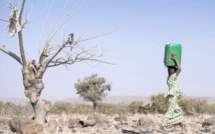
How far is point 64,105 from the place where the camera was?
54344mm

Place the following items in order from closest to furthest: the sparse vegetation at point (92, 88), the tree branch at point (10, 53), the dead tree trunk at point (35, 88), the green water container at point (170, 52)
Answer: the green water container at point (170, 52)
the dead tree trunk at point (35, 88)
the tree branch at point (10, 53)
the sparse vegetation at point (92, 88)

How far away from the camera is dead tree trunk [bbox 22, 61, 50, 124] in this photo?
1147 centimetres

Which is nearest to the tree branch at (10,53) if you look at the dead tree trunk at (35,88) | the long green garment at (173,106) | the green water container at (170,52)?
the dead tree trunk at (35,88)

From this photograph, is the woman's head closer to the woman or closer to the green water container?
the woman

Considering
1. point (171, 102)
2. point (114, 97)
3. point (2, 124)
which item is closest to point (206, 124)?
point (171, 102)

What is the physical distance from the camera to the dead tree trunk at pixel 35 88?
11473 millimetres

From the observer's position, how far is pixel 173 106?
9375 mm

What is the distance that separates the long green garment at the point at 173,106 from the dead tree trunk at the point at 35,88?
374 cm

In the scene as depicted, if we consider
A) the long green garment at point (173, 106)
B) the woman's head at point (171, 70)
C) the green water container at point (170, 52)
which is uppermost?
the green water container at point (170, 52)

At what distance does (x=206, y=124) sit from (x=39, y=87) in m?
5.01

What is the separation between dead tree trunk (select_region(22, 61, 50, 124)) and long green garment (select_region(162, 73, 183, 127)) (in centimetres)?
374

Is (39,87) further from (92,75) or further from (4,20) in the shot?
(92,75)

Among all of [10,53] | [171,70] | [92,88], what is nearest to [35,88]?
[10,53]

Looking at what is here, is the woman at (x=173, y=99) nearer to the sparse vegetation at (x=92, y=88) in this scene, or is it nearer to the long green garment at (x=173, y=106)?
the long green garment at (x=173, y=106)
